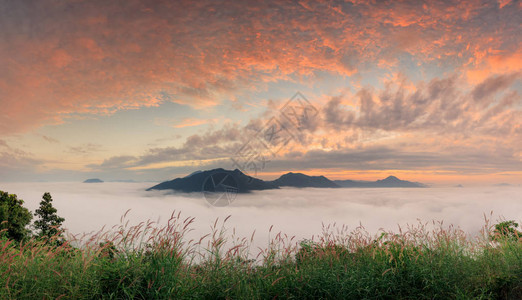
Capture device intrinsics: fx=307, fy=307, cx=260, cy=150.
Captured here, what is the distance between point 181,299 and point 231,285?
1021mm

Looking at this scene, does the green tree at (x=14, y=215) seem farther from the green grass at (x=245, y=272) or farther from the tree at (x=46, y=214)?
the green grass at (x=245, y=272)

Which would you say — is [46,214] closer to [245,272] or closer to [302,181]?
[245,272]

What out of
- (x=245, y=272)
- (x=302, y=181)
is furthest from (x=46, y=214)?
(x=302, y=181)

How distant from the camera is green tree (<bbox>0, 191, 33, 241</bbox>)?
64.9ft

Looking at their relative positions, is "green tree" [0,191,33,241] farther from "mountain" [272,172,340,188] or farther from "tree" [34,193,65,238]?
"mountain" [272,172,340,188]

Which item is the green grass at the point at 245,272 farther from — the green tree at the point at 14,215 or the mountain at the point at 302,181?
the mountain at the point at 302,181

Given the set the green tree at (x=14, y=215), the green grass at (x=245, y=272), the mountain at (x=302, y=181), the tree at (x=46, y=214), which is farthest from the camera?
the mountain at (x=302, y=181)

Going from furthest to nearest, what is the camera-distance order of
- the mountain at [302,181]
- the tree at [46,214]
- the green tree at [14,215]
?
the mountain at [302,181]
the tree at [46,214]
the green tree at [14,215]

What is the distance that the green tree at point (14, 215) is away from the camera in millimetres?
19781

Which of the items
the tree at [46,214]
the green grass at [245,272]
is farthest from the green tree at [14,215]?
the green grass at [245,272]

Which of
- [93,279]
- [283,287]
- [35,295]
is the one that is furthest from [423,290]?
[35,295]

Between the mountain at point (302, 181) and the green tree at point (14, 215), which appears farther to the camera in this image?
the mountain at point (302, 181)

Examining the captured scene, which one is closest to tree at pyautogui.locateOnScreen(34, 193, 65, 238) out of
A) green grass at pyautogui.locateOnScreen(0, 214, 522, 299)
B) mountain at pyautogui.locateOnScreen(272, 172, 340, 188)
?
green grass at pyautogui.locateOnScreen(0, 214, 522, 299)

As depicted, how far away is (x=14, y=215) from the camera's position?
66.8 ft
